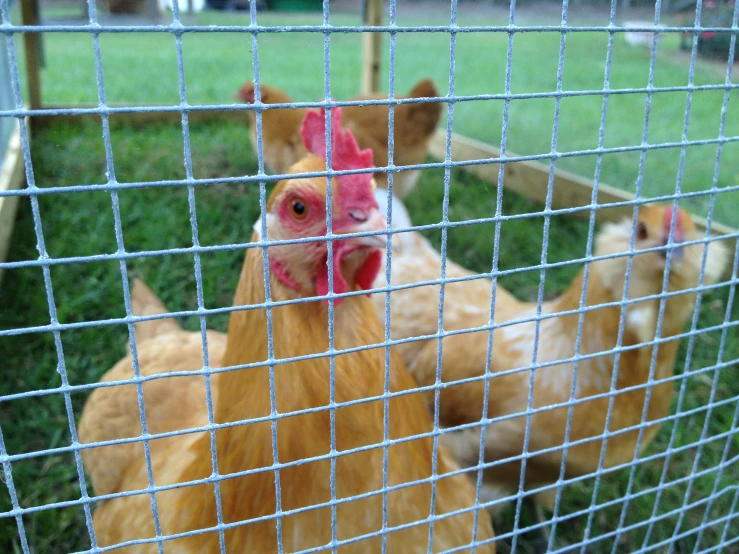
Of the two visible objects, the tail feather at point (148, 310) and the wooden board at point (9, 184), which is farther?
the wooden board at point (9, 184)

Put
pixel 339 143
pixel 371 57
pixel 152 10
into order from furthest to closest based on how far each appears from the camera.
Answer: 1. pixel 371 57
2. pixel 152 10
3. pixel 339 143

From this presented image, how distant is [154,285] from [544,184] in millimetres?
2919

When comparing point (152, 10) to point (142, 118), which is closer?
point (152, 10)

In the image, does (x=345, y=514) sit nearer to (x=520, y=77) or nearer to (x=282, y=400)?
(x=282, y=400)

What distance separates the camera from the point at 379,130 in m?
4.06

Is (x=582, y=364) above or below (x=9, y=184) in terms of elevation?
below

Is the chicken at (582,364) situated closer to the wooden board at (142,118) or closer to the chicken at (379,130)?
the chicken at (379,130)

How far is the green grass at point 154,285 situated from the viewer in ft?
7.33

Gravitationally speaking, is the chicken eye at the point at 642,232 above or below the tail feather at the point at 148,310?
above

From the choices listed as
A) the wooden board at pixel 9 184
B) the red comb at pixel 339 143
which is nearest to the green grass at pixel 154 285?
the wooden board at pixel 9 184

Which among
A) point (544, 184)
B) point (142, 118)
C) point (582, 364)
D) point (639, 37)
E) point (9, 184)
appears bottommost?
point (582, 364)

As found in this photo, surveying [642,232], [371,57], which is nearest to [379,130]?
[371,57]

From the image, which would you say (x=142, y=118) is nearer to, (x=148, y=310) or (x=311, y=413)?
(x=148, y=310)

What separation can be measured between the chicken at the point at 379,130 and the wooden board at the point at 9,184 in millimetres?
1588
